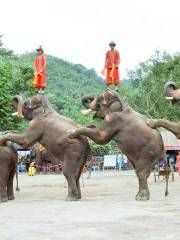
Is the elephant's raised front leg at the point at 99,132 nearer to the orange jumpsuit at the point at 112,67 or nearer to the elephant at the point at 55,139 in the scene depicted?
the elephant at the point at 55,139

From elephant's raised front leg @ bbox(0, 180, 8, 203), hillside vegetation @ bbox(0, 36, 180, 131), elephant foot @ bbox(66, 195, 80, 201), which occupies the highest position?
hillside vegetation @ bbox(0, 36, 180, 131)

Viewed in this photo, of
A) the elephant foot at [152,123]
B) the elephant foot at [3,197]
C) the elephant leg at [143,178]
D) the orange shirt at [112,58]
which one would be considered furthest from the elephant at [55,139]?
the orange shirt at [112,58]

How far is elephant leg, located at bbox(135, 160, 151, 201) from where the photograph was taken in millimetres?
11336

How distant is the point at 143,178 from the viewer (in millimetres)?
11422

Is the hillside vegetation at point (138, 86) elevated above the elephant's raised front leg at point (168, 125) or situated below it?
above

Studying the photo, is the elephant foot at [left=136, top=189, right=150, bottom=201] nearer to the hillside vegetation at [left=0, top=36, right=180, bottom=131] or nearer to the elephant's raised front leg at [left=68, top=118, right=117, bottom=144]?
the elephant's raised front leg at [left=68, top=118, right=117, bottom=144]

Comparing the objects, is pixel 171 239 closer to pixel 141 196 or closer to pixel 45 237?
pixel 45 237

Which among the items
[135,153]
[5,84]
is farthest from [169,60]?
[135,153]

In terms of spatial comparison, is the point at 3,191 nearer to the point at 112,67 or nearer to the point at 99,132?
the point at 99,132

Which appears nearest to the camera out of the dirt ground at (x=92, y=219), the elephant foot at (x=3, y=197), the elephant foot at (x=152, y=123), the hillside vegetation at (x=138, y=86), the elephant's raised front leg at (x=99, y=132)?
the dirt ground at (x=92, y=219)

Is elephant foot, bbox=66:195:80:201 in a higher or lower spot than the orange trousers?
lower

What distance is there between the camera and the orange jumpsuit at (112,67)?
12305 mm

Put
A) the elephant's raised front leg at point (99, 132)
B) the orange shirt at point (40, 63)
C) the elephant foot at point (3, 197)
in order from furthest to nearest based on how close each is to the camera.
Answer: the orange shirt at point (40, 63) < the elephant foot at point (3, 197) < the elephant's raised front leg at point (99, 132)

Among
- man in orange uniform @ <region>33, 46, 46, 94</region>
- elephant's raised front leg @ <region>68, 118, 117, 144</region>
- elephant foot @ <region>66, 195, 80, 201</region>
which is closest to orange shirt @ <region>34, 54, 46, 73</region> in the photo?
man in orange uniform @ <region>33, 46, 46, 94</region>
